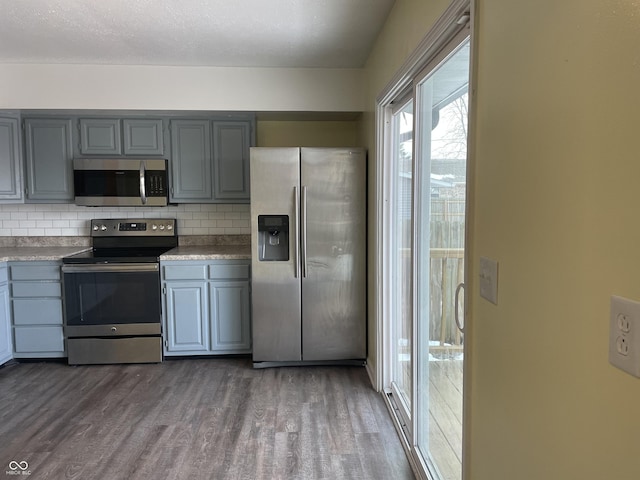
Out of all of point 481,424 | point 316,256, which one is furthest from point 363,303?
point 481,424

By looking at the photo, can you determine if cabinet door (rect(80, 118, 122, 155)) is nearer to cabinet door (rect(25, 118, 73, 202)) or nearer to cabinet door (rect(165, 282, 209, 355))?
cabinet door (rect(25, 118, 73, 202))

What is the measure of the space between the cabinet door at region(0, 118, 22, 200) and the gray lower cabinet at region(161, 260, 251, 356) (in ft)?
4.97

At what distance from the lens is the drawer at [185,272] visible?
136 inches

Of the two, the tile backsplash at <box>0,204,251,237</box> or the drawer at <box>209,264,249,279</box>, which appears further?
the tile backsplash at <box>0,204,251,237</box>

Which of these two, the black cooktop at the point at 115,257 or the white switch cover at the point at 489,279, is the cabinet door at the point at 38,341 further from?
A: the white switch cover at the point at 489,279

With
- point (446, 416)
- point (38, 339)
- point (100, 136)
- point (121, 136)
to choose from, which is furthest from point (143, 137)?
point (446, 416)

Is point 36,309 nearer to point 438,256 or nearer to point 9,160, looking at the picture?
point 9,160

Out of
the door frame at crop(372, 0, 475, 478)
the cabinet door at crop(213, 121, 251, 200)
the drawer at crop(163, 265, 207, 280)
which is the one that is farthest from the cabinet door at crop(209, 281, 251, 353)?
the door frame at crop(372, 0, 475, 478)

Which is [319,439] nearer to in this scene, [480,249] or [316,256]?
[316,256]

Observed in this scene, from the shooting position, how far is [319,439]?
2.37m

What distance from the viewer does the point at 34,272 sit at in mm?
3398

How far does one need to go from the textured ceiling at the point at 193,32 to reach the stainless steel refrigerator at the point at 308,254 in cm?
74

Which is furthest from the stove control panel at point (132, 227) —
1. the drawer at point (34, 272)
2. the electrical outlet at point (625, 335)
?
the electrical outlet at point (625, 335)

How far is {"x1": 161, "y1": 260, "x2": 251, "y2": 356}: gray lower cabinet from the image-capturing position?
3.46 meters
